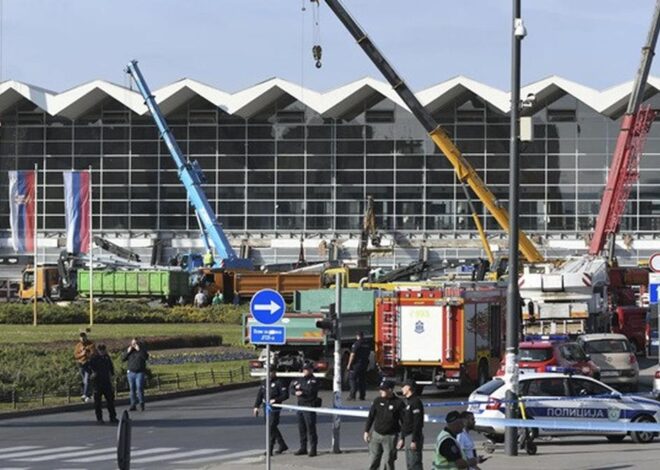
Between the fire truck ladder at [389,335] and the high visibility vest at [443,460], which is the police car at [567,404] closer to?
the high visibility vest at [443,460]

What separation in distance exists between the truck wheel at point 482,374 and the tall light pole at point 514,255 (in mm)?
12212

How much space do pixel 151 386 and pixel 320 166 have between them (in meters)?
50.6

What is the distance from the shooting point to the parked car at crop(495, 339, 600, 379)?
33.6m

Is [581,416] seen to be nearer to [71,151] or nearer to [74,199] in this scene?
[74,199]

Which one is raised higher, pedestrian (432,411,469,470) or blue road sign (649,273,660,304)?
blue road sign (649,273,660,304)

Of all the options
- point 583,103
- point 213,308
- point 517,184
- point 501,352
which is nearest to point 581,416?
point 517,184

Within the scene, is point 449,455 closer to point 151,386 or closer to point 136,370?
point 136,370

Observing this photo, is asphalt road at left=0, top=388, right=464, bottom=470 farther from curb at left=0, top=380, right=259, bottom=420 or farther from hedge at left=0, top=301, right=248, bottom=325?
hedge at left=0, top=301, right=248, bottom=325

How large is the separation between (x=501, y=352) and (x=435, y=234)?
1884 inches

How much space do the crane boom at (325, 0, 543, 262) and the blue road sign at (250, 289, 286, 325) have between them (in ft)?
119

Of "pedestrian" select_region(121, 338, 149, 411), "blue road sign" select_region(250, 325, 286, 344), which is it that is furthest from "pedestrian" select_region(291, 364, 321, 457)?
"pedestrian" select_region(121, 338, 149, 411)

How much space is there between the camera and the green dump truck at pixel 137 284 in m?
74.2

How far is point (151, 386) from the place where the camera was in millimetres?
35812

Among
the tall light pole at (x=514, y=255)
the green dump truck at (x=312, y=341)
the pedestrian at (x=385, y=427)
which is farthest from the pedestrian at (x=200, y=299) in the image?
the pedestrian at (x=385, y=427)
